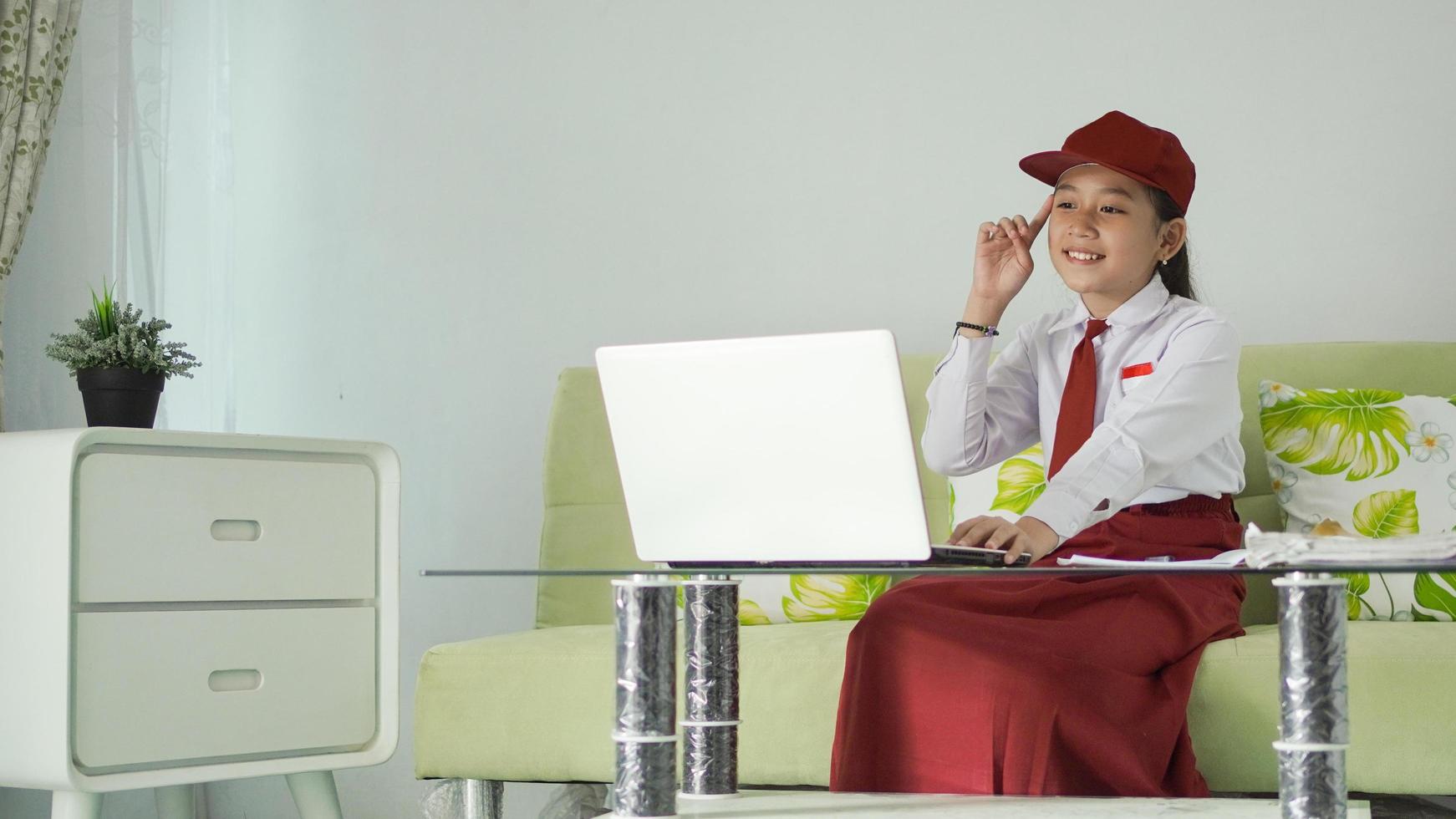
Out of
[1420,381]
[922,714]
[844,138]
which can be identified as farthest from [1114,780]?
[844,138]

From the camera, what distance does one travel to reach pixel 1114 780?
1.42 m

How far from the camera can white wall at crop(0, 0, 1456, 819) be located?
7.88 feet

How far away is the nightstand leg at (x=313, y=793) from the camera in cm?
206

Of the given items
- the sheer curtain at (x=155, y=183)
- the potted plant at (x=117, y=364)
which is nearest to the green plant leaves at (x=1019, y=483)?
the potted plant at (x=117, y=364)

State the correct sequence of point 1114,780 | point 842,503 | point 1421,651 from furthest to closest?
1. point 1421,651
2. point 1114,780
3. point 842,503

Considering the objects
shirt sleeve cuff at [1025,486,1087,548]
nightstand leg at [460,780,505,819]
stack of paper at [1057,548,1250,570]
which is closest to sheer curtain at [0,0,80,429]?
nightstand leg at [460,780,505,819]

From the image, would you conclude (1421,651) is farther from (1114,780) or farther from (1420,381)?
(1420,381)

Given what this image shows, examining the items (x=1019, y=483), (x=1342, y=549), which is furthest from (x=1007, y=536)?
(x=1019, y=483)

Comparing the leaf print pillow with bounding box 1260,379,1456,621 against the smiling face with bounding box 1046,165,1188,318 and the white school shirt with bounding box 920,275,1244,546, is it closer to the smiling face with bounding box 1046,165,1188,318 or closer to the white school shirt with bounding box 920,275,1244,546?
the white school shirt with bounding box 920,275,1244,546

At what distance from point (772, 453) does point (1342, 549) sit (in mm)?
447

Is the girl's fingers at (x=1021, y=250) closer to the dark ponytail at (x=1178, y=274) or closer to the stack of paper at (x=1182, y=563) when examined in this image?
the dark ponytail at (x=1178, y=274)

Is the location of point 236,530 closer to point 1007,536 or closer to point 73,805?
point 73,805

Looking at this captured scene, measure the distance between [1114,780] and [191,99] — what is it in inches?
87.0

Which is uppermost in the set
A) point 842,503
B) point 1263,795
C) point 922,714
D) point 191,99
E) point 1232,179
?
point 191,99
